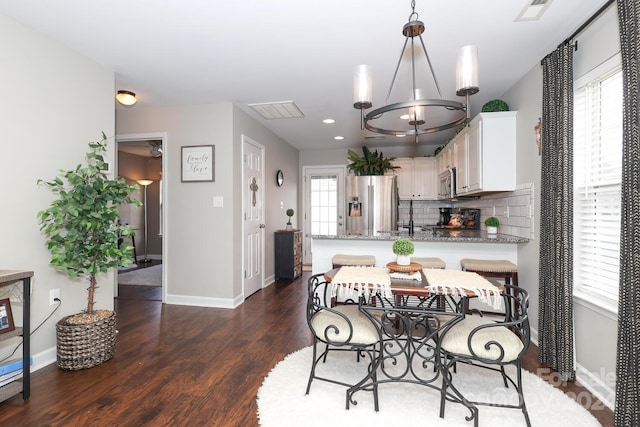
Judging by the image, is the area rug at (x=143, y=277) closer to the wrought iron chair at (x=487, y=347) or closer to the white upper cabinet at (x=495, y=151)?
the wrought iron chair at (x=487, y=347)

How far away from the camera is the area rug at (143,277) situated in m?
5.16

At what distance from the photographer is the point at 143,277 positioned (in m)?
5.61

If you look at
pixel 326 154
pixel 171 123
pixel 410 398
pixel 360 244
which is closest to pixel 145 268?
pixel 171 123

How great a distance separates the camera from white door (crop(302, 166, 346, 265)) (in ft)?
22.1

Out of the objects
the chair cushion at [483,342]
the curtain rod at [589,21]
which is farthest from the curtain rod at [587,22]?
the chair cushion at [483,342]

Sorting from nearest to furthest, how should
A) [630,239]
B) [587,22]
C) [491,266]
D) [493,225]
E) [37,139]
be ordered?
[630,239], [587,22], [37,139], [491,266], [493,225]

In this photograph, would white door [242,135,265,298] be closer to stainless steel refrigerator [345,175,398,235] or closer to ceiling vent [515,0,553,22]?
stainless steel refrigerator [345,175,398,235]

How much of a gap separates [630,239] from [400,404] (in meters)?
1.53

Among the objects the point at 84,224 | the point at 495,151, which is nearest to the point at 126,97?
the point at 84,224

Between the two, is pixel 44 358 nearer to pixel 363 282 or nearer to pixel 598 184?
pixel 363 282

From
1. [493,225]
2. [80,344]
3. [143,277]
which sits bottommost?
[143,277]

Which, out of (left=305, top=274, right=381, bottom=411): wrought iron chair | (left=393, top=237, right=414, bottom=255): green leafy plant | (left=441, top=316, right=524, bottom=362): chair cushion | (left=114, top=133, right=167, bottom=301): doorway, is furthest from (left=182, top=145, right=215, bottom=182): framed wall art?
(left=441, top=316, right=524, bottom=362): chair cushion

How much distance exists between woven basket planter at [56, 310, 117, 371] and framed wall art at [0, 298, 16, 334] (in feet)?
1.30

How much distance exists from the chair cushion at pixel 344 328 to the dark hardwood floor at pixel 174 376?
60cm
